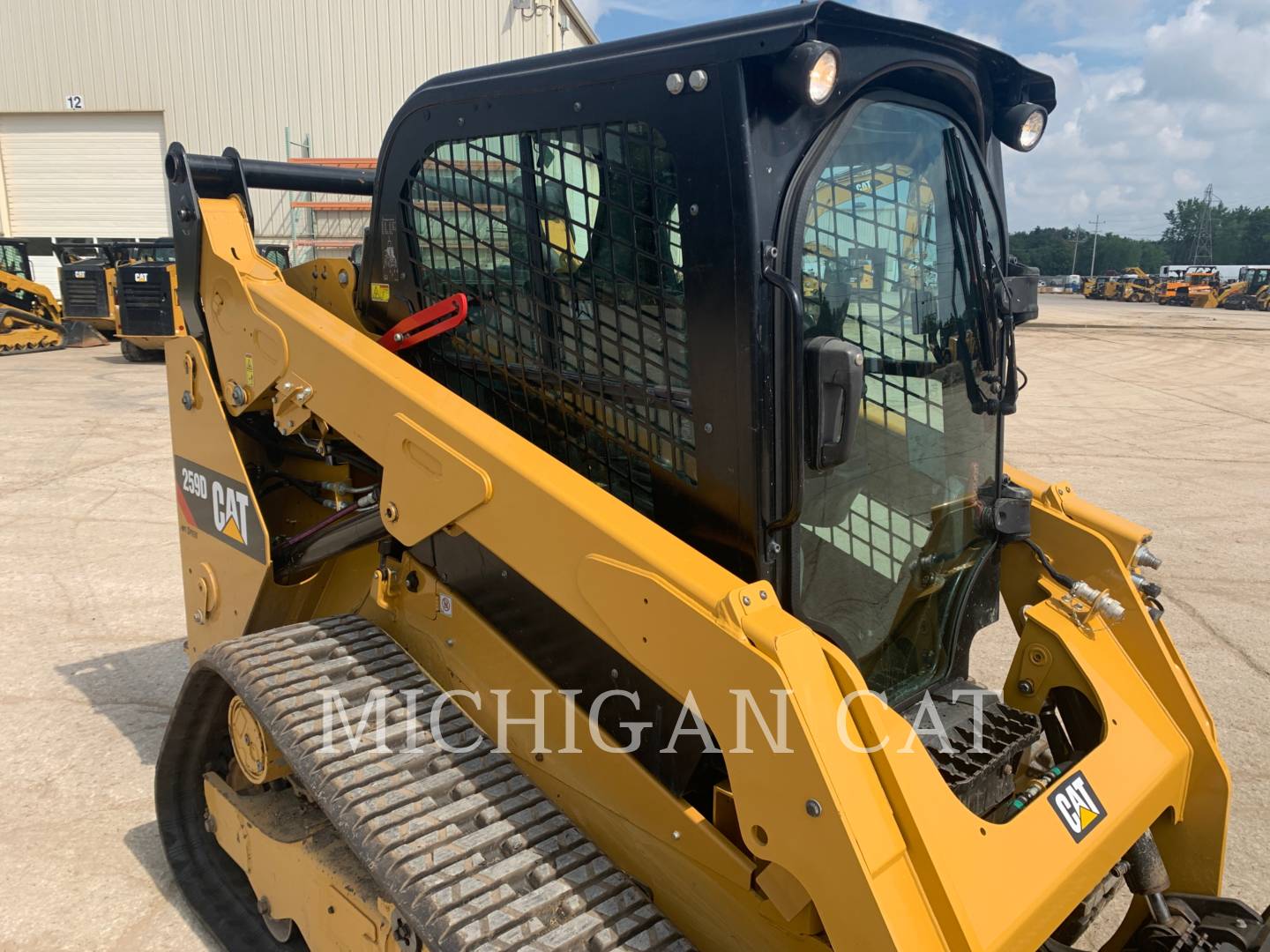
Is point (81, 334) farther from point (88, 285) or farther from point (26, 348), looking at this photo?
point (88, 285)

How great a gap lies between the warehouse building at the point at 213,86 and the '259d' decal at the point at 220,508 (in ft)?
65.0

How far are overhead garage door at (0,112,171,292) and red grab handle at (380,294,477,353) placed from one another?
79.5 ft

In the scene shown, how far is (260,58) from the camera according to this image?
22.1 metres

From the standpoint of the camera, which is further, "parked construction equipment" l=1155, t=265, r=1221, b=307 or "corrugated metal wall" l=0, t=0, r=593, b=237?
"parked construction equipment" l=1155, t=265, r=1221, b=307

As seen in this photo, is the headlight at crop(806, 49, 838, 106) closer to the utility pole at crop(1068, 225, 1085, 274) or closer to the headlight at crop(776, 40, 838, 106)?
the headlight at crop(776, 40, 838, 106)

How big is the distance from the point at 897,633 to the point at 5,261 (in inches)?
780

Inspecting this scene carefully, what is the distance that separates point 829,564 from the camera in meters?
2.00

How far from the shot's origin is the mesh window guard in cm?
185

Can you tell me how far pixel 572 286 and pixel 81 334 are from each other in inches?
739

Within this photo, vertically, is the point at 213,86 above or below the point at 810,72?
above

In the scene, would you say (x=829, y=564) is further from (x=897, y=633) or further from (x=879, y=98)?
(x=879, y=98)

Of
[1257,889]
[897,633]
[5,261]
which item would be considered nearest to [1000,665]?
[1257,889]

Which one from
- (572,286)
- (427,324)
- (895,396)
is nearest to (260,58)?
(427,324)

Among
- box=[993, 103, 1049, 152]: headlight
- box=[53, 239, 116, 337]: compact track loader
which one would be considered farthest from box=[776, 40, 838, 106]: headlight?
box=[53, 239, 116, 337]: compact track loader
